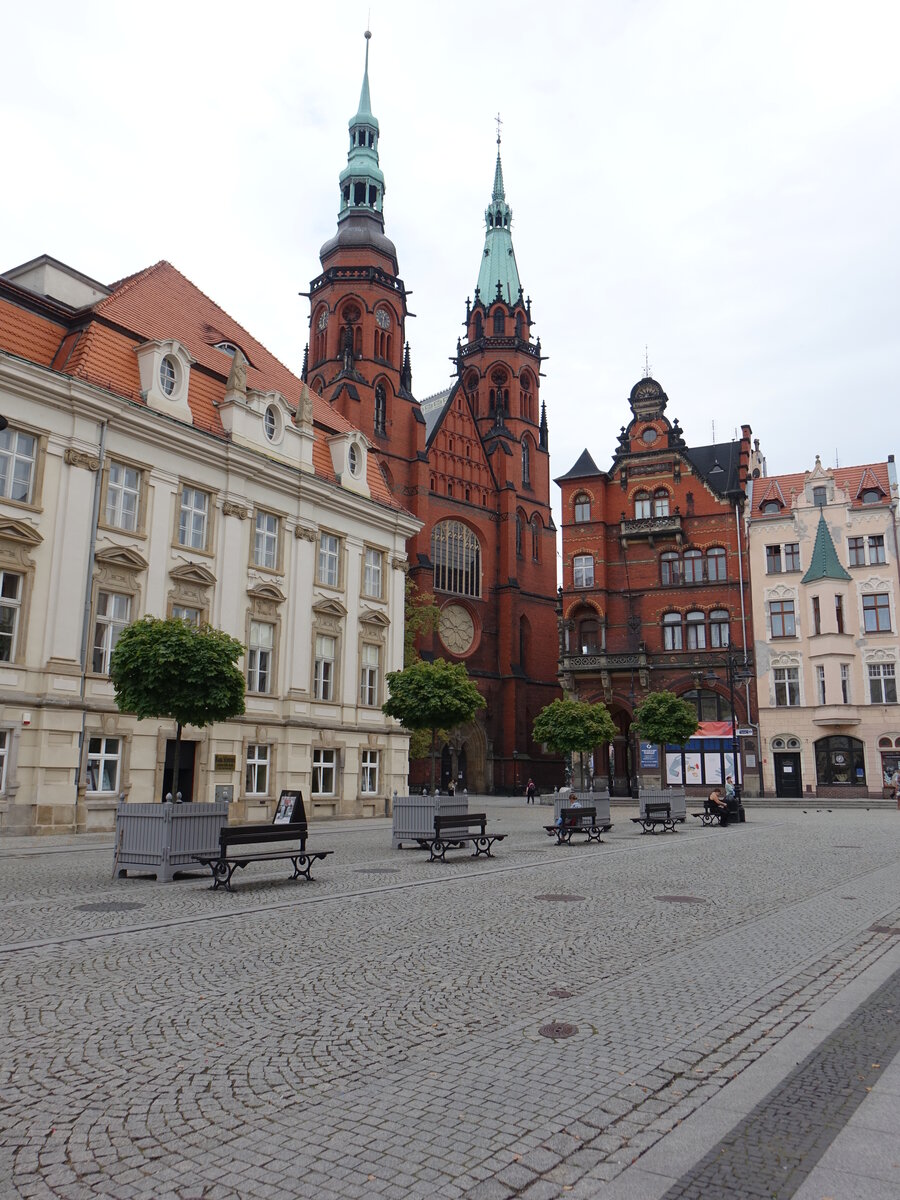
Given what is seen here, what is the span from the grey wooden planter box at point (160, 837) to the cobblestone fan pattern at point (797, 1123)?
10319mm

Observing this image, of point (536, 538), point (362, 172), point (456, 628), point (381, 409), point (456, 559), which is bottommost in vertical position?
point (456, 628)

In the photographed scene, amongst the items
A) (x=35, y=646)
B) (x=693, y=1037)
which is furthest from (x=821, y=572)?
(x=693, y=1037)

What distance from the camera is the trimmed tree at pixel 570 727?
3206cm

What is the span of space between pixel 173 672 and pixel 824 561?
39560mm

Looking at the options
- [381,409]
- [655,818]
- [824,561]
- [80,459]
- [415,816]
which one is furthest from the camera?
[381,409]

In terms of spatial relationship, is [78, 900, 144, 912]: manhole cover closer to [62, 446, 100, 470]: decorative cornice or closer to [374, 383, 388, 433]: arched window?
[62, 446, 100, 470]: decorative cornice

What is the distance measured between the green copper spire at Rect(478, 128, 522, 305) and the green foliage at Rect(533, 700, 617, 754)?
4570 cm

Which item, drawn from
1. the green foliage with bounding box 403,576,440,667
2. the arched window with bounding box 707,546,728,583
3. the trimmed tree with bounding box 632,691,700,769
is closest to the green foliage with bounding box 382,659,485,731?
the trimmed tree with bounding box 632,691,700,769

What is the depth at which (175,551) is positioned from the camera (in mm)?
26328

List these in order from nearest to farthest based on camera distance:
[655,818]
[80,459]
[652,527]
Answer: [80,459] < [655,818] < [652,527]

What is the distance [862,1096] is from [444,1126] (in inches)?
85.3

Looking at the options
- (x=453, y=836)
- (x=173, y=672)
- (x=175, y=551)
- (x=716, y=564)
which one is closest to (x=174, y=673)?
(x=173, y=672)

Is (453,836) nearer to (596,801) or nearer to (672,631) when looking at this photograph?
(596,801)

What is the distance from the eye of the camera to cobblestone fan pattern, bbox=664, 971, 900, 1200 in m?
3.82
